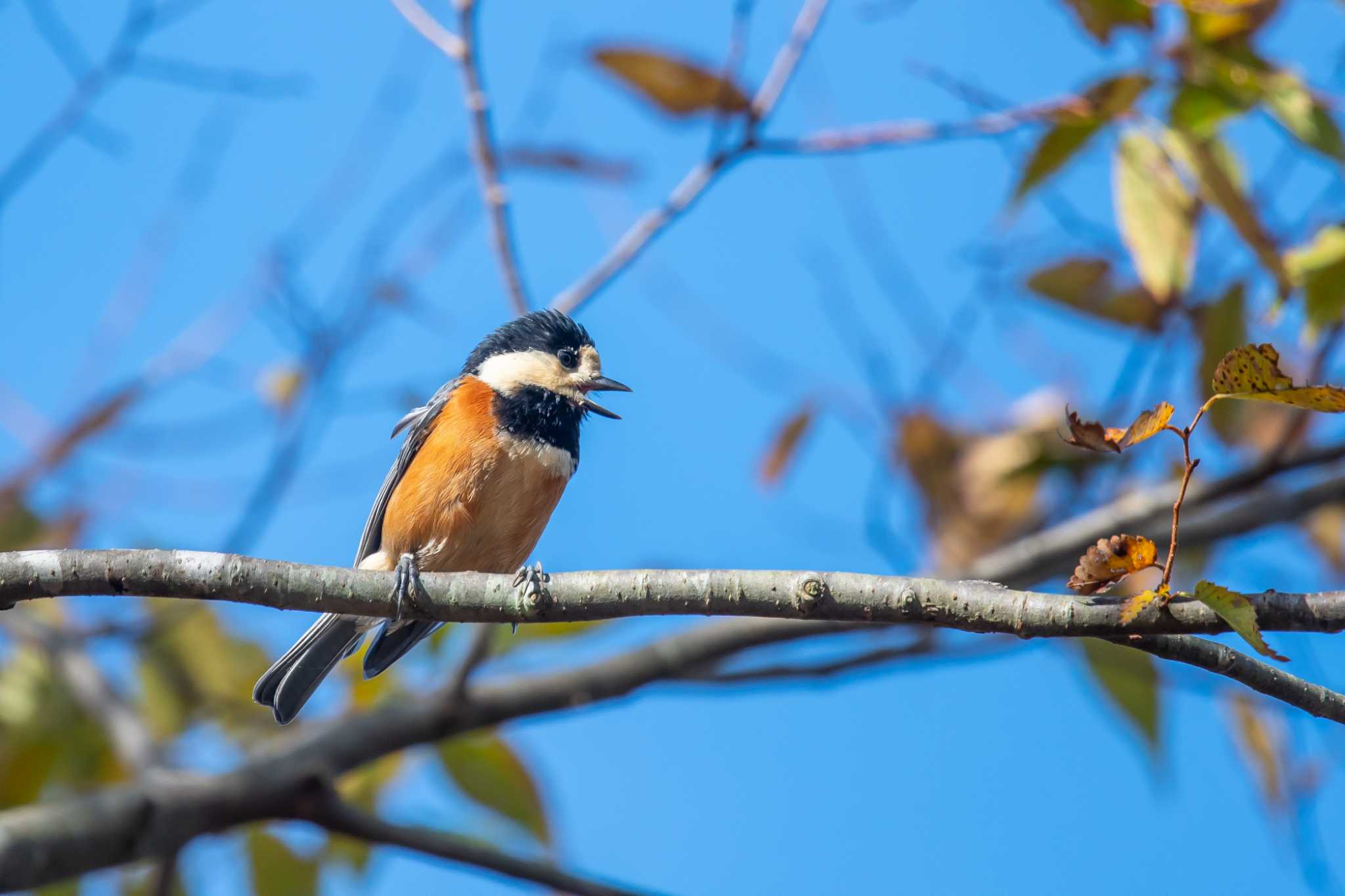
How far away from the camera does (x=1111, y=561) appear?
194 centimetres

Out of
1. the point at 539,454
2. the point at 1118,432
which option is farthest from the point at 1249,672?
the point at 539,454

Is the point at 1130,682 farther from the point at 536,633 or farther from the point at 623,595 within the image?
the point at 623,595

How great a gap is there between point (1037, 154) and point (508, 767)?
271 centimetres

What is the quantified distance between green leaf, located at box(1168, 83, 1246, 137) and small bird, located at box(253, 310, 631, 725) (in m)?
2.02

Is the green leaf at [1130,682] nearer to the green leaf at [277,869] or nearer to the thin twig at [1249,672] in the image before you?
the thin twig at [1249,672]

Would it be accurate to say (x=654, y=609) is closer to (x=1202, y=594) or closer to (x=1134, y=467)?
(x=1202, y=594)

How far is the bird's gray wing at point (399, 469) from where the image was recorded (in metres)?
4.27

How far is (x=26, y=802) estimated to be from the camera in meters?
4.65

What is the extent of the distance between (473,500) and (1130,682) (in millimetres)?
2310

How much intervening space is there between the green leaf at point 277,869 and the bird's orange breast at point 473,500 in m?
1.19

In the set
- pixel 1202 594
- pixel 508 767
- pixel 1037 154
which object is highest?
pixel 1037 154

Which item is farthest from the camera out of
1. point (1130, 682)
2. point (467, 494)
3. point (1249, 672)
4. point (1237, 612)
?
point (1130, 682)

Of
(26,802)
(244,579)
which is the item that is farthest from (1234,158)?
(26,802)

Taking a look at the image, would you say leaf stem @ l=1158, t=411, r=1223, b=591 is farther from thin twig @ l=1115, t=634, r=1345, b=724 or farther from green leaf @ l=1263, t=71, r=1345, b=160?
green leaf @ l=1263, t=71, r=1345, b=160
